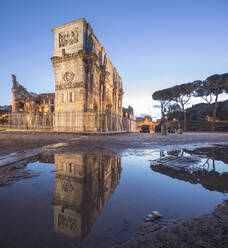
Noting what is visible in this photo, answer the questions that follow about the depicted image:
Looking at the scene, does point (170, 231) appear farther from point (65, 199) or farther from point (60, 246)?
point (65, 199)

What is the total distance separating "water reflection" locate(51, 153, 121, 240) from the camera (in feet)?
3.26

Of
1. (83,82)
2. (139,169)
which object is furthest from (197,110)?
(139,169)

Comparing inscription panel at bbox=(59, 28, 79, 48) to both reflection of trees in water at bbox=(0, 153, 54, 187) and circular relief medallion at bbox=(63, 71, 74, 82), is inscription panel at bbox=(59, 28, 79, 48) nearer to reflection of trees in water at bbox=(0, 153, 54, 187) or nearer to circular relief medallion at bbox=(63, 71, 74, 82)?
circular relief medallion at bbox=(63, 71, 74, 82)

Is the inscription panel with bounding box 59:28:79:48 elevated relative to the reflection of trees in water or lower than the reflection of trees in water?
elevated

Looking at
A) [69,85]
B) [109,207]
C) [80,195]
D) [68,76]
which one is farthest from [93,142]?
[68,76]

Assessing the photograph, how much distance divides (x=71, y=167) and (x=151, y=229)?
1.73 m

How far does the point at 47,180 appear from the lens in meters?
1.82

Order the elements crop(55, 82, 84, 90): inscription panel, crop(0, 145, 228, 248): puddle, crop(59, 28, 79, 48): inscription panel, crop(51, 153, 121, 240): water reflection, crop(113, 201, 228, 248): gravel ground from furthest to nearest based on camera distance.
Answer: crop(59, 28, 79, 48): inscription panel < crop(55, 82, 84, 90): inscription panel < crop(51, 153, 121, 240): water reflection < crop(0, 145, 228, 248): puddle < crop(113, 201, 228, 248): gravel ground

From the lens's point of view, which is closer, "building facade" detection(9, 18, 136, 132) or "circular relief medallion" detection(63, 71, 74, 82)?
"building facade" detection(9, 18, 136, 132)

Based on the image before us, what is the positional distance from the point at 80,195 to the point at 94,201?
0.20 m

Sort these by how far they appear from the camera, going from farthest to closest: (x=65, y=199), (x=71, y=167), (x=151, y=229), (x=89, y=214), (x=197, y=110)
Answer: (x=197, y=110)
(x=71, y=167)
(x=65, y=199)
(x=89, y=214)
(x=151, y=229)

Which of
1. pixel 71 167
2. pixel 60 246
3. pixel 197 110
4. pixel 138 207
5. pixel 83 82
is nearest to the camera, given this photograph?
pixel 60 246

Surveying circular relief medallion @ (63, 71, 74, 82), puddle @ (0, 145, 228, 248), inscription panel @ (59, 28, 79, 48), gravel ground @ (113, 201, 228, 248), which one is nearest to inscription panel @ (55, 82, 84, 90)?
circular relief medallion @ (63, 71, 74, 82)

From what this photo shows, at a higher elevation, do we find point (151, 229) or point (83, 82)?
point (83, 82)
